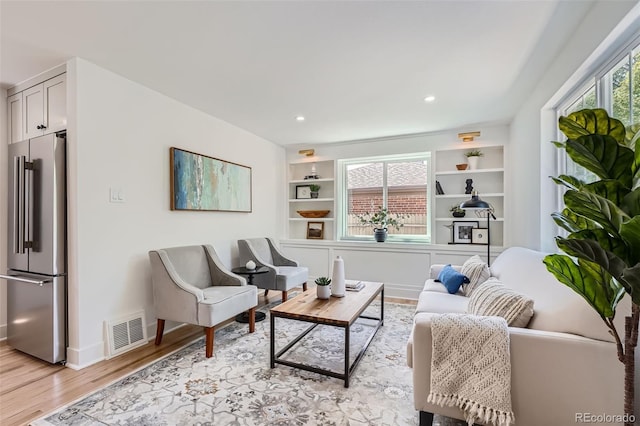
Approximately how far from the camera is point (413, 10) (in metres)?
1.72

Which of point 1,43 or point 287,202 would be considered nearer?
point 1,43

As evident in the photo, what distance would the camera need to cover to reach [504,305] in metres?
1.63

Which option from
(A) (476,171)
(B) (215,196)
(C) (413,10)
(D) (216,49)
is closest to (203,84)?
(D) (216,49)

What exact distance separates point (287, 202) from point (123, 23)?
11.7 ft

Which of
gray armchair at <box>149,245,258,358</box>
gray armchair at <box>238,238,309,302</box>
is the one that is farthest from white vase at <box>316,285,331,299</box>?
gray armchair at <box>238,238,309,302</box>

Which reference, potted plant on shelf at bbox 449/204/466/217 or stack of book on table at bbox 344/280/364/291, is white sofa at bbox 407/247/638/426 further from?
potted plant on shelf at bbox 449/204/466/217

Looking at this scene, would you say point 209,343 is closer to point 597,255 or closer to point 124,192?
point 124,192

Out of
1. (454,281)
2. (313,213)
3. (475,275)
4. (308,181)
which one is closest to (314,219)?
(313,213)

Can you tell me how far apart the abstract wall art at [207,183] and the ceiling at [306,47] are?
640mm

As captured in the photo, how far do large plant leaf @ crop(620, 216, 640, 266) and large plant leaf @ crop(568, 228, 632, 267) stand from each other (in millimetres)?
15

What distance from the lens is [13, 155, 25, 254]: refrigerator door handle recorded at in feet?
7.83

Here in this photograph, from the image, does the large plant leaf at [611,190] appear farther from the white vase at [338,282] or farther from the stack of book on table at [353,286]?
the stack of book on table at [353,286]

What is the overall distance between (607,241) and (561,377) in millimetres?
703

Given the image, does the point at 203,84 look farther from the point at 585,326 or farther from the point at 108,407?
the point at 585,326
